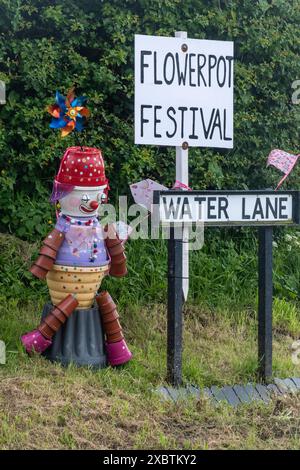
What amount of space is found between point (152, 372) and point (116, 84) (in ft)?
8.32

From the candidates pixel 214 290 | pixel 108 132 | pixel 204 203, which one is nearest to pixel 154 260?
pixel 214 290

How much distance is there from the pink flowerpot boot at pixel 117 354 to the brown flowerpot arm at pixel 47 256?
643 mm

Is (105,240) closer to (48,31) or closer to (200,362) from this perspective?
(200,362)

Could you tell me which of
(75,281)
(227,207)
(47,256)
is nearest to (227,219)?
(227,207)

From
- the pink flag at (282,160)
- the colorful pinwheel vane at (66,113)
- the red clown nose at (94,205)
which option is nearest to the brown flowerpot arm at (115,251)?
the red clown nose at (94,205)

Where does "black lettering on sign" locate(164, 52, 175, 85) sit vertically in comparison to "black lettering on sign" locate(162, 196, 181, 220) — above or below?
above

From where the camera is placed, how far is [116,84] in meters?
6.82

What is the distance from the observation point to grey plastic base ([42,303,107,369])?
532 cm

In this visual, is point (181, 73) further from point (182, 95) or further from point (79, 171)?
point (79, 171)

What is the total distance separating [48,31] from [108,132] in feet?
3.04

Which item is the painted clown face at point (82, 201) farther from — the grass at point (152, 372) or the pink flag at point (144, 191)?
the grass at point (152, 372)

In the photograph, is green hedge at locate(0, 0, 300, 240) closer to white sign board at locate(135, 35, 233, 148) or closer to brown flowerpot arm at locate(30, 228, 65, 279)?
white sign board at locate(135, 35, 233, 148)

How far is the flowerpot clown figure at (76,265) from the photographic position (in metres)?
5.23

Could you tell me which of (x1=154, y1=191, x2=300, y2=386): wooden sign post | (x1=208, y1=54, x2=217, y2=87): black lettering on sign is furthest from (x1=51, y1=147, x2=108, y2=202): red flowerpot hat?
(x1=208, y1=54, x2=217, y2=87): black lettering on sign
